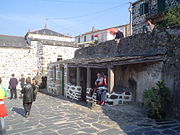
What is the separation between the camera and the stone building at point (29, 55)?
689 inches

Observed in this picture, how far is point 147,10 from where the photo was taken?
62.8 feet

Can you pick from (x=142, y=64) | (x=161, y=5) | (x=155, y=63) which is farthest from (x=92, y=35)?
(x=155, y=63)

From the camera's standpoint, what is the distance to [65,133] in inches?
195

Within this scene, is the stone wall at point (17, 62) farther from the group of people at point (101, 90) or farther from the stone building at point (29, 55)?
the group of people at point (101, 90)

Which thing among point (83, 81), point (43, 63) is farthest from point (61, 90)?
point (43, 63)

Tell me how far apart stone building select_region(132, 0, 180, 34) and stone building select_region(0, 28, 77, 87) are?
7.72 m

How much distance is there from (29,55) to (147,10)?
1302 cm

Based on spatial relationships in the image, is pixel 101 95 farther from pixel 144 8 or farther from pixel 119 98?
pixel 144 8

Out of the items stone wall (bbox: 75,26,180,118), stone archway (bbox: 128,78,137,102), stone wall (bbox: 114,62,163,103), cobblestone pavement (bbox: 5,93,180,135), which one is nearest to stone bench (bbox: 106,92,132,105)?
stone archway (bbox: 128,78,137,102)

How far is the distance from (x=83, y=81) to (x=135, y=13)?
12.6 m

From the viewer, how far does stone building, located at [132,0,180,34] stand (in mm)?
16766

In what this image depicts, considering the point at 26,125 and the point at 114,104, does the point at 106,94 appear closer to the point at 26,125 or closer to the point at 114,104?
the point at 114,104

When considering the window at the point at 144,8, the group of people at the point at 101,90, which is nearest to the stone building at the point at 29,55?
the window at the point at 144,8

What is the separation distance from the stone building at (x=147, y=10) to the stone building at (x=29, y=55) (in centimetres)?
772
